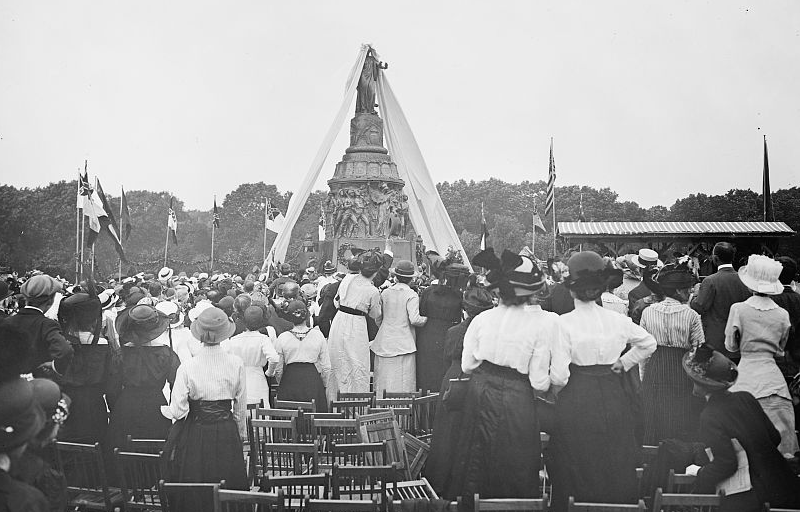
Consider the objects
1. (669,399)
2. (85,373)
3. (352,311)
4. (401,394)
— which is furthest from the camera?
(352,311)

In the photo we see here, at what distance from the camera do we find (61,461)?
536 centimetres

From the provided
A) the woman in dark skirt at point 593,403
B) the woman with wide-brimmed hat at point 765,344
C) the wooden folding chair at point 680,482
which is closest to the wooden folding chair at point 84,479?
the woman in dark skirt at point 593,403

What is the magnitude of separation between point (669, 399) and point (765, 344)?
38.0 inches

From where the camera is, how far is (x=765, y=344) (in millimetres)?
6285

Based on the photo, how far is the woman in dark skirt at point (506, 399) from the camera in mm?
4828

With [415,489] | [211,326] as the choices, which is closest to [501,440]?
[415,489]

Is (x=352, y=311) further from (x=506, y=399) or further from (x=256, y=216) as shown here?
(x=256, y=216)

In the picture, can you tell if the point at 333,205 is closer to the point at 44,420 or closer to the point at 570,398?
the point at 570,398

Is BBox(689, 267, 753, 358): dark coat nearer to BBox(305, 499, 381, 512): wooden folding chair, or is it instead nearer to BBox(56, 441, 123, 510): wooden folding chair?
BBox(305, 499, 381, 512): wooden folding chair

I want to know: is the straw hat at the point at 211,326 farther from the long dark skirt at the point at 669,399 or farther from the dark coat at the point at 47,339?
the long dark skirt at the point at 669,399

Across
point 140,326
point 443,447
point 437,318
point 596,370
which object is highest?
point 140,326

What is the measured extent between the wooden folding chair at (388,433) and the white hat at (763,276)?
322 cm

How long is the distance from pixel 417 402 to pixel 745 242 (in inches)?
989

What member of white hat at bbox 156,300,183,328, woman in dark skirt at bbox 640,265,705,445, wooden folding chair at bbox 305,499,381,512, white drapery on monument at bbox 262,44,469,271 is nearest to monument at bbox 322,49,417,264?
white drapery on monument at bbox 262,44,469,271
